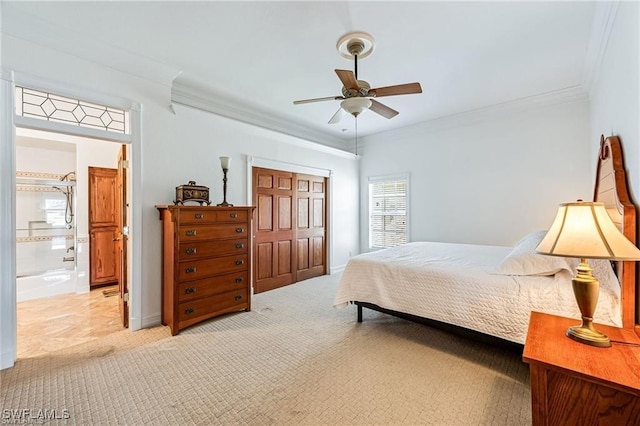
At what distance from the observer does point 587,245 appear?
1232mm

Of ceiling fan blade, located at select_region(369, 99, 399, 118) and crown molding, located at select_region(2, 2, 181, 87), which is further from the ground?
crown molding, located at select_region(2, 2, 181, 87)

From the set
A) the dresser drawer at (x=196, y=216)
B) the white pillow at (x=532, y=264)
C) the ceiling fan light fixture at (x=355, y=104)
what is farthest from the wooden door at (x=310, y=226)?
the white pillow at (x=532, y=264)

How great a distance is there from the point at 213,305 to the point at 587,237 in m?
3.20

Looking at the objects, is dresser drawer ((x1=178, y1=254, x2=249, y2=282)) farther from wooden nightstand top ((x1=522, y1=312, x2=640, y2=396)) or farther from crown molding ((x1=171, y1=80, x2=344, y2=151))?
wooden nightstand top ((x1=522, y1=312, x2=640, y2=396))

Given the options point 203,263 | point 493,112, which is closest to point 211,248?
point 203,263

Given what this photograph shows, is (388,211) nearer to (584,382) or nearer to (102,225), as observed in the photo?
(584,382)

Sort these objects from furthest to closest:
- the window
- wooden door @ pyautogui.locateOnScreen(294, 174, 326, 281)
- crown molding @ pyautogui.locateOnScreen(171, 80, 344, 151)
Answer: the window < wooden door @ pyautogui.locateOnScreen(294, 174, 326, 281) < crown molding @ pyautogui.locateOnScreen(171, 80, 344, 151)

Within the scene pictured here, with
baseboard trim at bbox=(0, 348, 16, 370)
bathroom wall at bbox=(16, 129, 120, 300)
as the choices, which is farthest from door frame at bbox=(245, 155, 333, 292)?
bathroom wall at bbox=(16, 129, 120, 300)

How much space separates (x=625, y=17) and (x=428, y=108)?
8.14 feet

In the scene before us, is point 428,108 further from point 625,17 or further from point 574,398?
point 574,398

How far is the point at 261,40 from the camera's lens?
8.43 feet

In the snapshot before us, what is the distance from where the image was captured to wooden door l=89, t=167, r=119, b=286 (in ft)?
15.1

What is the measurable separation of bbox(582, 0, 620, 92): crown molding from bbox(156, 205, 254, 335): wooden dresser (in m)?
3.68

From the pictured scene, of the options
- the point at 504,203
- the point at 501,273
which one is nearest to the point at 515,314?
the point at 501,273
